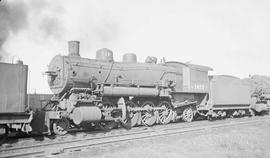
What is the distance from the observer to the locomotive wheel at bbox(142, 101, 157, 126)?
13586 millimetres

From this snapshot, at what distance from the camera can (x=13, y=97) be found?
891cm

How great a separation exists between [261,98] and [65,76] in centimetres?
1822

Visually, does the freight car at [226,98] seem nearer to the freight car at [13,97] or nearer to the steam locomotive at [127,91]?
the steam locomotive at [127,91]

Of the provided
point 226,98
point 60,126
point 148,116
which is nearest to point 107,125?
point 60,126

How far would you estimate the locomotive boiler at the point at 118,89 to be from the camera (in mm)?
11227

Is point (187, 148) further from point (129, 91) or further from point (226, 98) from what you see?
point (226, 98)

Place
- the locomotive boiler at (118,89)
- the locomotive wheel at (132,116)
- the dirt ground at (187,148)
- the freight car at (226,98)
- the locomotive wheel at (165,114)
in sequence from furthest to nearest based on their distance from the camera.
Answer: the freight car at (226,98) → the locomotive wheel at (165,114) → the locomotive wheel at (132,116) → the locomotive boiler at (118,89) → the dirt ground at (187,148)

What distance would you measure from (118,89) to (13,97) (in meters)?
4.59

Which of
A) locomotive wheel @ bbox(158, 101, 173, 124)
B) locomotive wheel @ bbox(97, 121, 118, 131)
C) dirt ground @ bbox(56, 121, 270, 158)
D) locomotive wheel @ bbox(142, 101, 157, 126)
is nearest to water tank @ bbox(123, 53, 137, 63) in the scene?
locomotive wheel @ bbox(142, 101, 157, 126)

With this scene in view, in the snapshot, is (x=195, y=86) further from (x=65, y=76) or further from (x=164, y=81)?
(x=65, y=76)

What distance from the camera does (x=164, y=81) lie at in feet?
47.0

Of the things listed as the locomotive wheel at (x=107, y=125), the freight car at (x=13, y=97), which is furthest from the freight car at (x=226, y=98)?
the freight car at (x=13, y=97)

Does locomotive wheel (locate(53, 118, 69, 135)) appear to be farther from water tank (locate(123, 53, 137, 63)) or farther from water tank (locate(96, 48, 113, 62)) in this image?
water tank (locate(123, 53, 137, 63))

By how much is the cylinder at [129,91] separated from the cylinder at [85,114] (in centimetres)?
110
